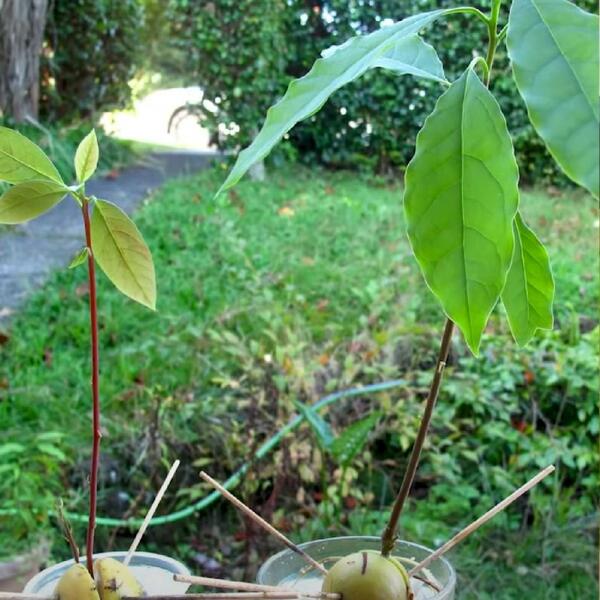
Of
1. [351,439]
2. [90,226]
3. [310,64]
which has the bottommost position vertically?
[351,439]

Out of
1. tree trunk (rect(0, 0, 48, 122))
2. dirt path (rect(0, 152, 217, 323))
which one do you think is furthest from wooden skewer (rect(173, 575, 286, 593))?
tree trunk (rect(0, 0, 48, 122))

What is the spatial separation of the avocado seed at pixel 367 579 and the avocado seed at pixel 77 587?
9 cm

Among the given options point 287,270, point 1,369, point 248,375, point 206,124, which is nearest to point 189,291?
point 287,270

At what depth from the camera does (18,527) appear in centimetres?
130

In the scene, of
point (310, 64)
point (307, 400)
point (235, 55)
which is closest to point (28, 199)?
point (307, 400)

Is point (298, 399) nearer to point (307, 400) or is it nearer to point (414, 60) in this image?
point (307, 400)

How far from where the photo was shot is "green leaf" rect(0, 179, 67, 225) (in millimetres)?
384

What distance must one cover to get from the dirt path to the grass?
10 cm

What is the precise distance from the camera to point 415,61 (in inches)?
16.9

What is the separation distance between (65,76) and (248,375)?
9.61 feet

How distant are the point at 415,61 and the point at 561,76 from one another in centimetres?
16

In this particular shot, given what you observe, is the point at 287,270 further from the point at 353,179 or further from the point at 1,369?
the point at 353,179

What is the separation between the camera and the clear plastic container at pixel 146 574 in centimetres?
38

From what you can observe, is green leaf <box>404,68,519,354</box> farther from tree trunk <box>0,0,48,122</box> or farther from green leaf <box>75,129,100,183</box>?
tree trunk <box>0,0,48,122</box>
